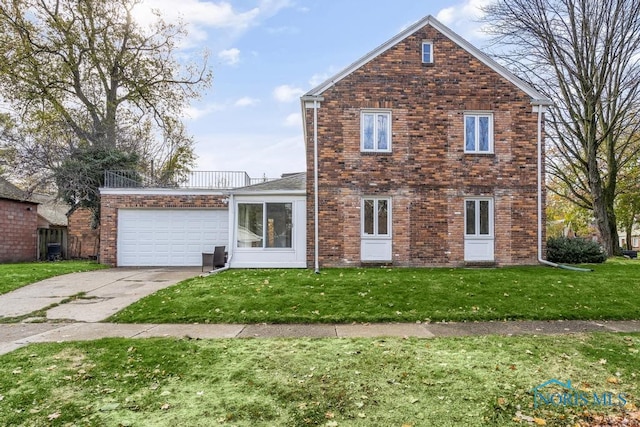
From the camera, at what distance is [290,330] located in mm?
6641

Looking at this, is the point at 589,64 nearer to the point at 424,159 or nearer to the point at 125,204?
the point at 424,159

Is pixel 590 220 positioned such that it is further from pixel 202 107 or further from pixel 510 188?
pixel 202 107

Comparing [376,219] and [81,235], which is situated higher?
[376,219]

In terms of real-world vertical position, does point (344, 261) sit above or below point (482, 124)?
below

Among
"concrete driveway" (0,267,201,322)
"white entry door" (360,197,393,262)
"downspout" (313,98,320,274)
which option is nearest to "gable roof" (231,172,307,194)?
"downspout" (313,98,320,274)

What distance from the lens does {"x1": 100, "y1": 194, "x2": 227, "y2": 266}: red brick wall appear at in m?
15.4

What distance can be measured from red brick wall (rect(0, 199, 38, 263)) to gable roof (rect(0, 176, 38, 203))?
0.21 meters

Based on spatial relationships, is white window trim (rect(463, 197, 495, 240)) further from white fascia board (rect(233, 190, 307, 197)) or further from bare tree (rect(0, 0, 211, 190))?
bare tree (rect(0, 0, 211, 190))

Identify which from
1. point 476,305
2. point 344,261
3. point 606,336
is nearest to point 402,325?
point 476,305

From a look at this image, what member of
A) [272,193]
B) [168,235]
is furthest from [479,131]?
[168,235]

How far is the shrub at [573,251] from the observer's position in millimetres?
14594

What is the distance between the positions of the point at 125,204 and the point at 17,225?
8.79 metres

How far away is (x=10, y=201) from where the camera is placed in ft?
63.1

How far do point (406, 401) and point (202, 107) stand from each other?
25.2m
